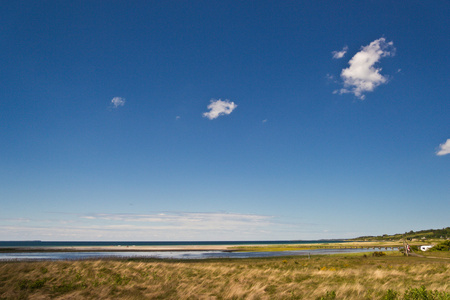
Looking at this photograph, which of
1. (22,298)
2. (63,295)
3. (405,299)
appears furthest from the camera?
(63,295)

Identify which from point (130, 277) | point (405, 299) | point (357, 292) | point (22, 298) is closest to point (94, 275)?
point (130, 277)

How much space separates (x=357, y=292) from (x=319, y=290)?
1732 millimetres

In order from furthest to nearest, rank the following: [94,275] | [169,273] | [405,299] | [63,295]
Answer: [169,273]
[94,275]
[63,295]
[405,299]

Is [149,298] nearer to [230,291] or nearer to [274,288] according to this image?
[230,291]

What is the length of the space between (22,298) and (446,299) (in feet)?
55.6

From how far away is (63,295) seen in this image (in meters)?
12.6

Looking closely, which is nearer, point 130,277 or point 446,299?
point 446,299

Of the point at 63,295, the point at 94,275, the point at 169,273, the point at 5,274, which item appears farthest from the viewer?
the point at 169,273

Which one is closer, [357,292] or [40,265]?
[357,292]

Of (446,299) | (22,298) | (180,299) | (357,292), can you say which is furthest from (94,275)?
(446,299)

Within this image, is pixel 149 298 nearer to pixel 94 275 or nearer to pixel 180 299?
pixel 180 299

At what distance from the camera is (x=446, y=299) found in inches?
383

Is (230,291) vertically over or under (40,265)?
under

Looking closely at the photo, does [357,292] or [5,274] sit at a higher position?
[5,274]
